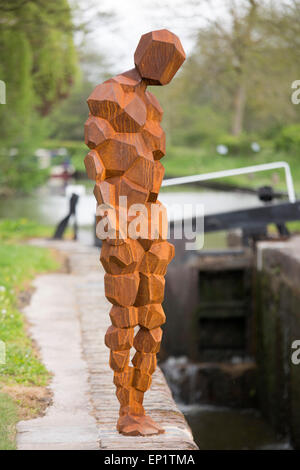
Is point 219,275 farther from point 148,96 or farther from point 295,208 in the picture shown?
point 148,96

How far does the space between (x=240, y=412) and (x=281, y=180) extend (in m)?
15.4

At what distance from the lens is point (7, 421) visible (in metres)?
3.92

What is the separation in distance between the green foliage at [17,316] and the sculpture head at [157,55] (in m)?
2.36

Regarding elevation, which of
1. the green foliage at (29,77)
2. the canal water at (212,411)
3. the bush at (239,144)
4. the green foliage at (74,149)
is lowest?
the canal water at (212,411)

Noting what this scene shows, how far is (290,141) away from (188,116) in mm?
15459

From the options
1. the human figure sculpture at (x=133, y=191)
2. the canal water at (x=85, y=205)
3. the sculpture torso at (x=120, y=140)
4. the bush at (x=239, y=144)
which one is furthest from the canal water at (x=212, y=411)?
the bush at (x=239, y=144)

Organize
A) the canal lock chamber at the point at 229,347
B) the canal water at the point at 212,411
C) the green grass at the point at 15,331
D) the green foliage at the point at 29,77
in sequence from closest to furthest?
the green grass at the point at 15,331
the canal water at the point at 212,411
the canal lock chamber at the point at 229,347
the green foliage at the point at 29,77

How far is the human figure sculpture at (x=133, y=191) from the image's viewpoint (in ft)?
12.3

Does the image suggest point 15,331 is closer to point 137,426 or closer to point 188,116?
point 137,426

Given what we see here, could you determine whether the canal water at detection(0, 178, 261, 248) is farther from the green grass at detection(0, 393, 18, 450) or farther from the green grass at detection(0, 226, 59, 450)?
the green grass at detection(0, 393, 18, 450)

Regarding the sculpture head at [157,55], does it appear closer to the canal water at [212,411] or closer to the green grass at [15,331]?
the green grass at [15,331]

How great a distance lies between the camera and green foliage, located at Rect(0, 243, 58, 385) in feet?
15.7

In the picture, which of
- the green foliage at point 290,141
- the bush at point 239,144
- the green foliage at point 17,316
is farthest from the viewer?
the bush at point 239,144

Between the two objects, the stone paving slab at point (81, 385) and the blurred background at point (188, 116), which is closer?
the stone paving slab at point (81, 385)
